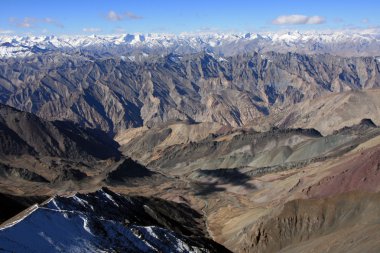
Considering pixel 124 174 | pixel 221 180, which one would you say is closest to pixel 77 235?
pixel 221 180

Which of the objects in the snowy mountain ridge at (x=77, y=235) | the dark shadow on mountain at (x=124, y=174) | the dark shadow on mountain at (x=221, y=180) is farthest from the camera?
the dark shadow on mountain at (x=124, y=174)

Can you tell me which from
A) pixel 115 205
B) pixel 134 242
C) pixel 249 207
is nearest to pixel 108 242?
pixel 134 242

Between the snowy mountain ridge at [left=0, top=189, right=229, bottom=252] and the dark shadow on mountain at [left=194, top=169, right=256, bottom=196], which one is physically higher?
the snowy mountain ridge at [left=0, top=189, right=229, bottom=252]

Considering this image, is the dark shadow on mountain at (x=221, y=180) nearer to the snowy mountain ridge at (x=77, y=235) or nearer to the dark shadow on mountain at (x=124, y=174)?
the dark shadow on mountain at (x=124, y=174)

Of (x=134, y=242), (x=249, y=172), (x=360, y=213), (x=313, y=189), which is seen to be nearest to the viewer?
(x=134, y=242)

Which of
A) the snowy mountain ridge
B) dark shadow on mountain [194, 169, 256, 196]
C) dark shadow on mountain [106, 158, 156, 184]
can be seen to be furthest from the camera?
dark shadow on mountain [106, 158, 156, 184]

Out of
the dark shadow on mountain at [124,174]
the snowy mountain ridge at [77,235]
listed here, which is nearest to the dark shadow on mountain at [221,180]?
the dark shadow on mountain at [124,174]

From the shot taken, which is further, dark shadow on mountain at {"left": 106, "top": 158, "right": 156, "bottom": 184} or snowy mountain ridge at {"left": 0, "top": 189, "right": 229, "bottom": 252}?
dark shadow on mountain at {"left": 106, "top": 158, "right": 156, "bottom": 184}

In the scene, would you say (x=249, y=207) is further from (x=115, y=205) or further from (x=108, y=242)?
(x=108, y=242)

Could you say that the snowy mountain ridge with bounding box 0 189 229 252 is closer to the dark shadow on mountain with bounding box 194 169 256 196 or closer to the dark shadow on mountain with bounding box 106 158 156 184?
the dark shadow on mountain with bounding box 194 169 256 196

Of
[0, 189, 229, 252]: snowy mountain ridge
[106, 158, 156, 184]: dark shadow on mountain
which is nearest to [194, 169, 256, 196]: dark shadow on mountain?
[106, 158, 156, 184]: dark shadow on mountain

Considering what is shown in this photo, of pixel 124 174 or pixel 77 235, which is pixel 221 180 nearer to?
pixel 124 174
